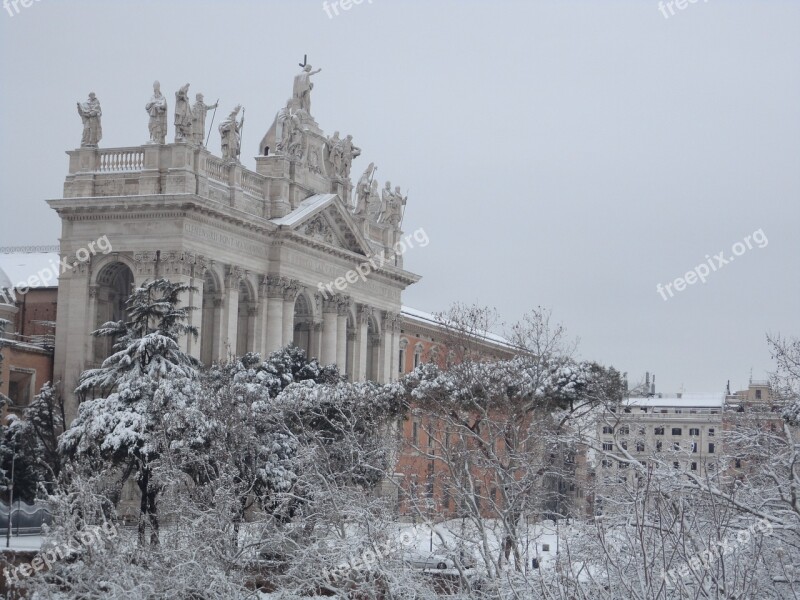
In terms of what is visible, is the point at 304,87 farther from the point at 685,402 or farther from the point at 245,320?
the point at 685,402

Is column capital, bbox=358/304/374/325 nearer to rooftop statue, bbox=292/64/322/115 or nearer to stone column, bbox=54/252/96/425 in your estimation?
rooftop statue, bbox=292/64/322/115

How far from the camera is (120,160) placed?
61.0 m

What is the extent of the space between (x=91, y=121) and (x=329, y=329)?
15.9 m

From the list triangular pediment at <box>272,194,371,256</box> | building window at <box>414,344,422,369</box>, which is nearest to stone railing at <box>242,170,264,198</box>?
triangular pediment at <box>272,194,371,256</box>

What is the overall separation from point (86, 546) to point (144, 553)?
47.6 inches

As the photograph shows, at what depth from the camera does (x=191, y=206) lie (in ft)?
195

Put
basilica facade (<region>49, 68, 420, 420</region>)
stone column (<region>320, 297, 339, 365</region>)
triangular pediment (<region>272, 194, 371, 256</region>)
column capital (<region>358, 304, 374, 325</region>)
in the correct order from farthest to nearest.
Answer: column capital (<region>358, 304, 374, 325</region>), stone column (<region>320, 297, 339, 365</region>), triangular pediment (<region>272, 194, 371, 256</region>), basilica facade (<region>49, 68, 420, 420</region>)

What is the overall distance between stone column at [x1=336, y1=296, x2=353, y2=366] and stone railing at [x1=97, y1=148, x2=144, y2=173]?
574 inches

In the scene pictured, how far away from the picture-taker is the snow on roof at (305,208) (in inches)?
2611

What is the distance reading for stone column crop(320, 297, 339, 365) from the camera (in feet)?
231

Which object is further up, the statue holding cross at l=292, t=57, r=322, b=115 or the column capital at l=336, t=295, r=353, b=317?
the statue holding cross at l=292, t=57, r=322, b=115

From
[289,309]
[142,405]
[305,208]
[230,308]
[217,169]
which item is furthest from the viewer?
[305,208]

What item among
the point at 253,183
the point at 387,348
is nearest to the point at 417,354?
the point at 387,348

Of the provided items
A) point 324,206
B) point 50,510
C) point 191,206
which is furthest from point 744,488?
point 324,206
